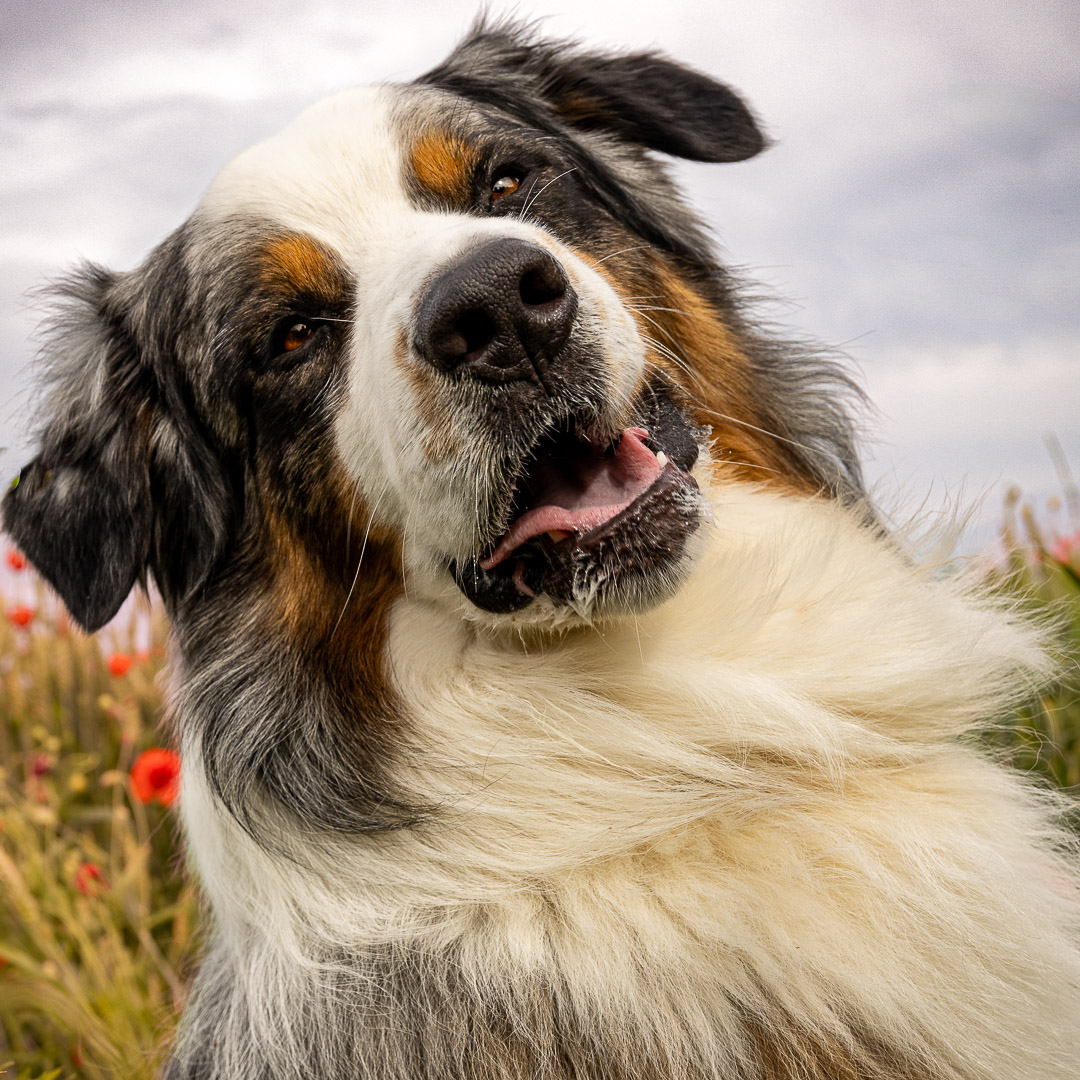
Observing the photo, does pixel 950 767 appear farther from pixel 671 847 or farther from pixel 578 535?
pixel 578 535

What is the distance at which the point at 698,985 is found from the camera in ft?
7.32

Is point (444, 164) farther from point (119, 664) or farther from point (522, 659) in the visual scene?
point (119, 664)

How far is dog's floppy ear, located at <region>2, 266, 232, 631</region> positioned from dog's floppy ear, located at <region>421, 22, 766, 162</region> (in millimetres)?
1417

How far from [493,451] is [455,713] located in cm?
68

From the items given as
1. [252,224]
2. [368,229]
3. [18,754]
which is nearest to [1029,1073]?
[368,229]

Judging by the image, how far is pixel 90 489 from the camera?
9.91 ft

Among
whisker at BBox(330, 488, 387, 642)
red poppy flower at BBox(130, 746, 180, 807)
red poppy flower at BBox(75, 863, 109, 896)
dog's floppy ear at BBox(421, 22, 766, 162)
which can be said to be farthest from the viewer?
red poppy flower at BBox(75, 863, 109, 896)

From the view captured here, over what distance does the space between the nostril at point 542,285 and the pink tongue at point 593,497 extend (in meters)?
0.38

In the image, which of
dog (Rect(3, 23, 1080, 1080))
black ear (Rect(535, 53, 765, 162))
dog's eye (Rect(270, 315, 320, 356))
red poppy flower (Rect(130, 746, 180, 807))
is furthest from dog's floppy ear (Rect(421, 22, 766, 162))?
red poppy flower (Rect(130, 746, 180, 807))

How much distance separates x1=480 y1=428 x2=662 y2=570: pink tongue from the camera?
7.96ft

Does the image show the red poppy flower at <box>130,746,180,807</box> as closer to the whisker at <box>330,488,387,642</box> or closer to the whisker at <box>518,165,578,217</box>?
the whisker at <box>330,488,387,642</box>

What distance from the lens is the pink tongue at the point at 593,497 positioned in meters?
2.43

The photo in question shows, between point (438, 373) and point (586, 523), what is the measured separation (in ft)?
1.54

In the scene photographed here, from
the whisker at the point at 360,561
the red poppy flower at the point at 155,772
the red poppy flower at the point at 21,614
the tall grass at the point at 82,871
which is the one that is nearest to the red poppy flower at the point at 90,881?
the tall grass at the point at 82,871
